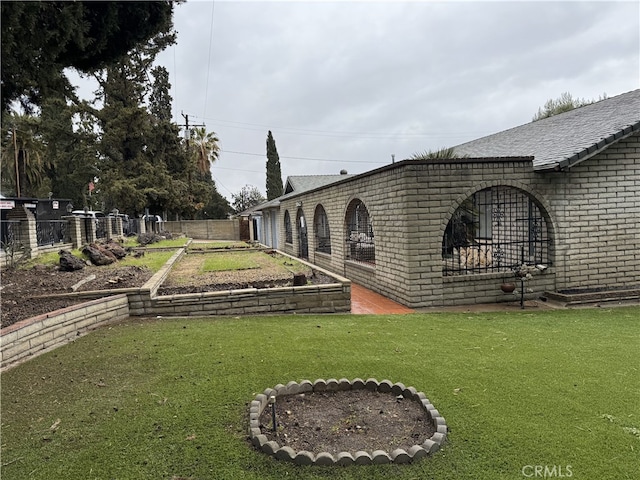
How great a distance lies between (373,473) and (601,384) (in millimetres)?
2700

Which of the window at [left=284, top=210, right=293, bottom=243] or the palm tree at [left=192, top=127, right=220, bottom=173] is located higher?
the palm tree at [left=192, top=127, right=220, bottom=173]

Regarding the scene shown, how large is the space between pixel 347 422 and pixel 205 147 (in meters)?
44.6

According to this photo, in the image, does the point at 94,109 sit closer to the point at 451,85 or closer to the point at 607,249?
the point at 451,85

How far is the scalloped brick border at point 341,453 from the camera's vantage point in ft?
8.09

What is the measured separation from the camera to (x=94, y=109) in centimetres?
3050

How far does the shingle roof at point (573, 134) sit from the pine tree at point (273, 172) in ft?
125

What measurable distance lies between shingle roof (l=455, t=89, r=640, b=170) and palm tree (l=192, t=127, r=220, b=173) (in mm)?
Answer: 36578

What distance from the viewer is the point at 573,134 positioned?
29.7 ft

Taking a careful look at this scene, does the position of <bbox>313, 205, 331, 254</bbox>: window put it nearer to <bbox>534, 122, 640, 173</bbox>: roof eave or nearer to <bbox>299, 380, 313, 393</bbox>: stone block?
<bbox>534, 122, 640, 173</bbox>: roof eave

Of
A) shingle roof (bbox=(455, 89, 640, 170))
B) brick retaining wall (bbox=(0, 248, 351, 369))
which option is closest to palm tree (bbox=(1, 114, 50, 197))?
brick retaining wall (bbox=(0, 248, 351, 369))

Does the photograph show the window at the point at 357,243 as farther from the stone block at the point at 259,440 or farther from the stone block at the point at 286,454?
the stone block at the point at 286,454

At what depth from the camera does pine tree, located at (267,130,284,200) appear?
4881 cm

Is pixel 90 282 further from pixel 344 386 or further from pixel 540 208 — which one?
pixel 540 208

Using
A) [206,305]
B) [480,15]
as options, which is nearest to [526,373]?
[206,305]
